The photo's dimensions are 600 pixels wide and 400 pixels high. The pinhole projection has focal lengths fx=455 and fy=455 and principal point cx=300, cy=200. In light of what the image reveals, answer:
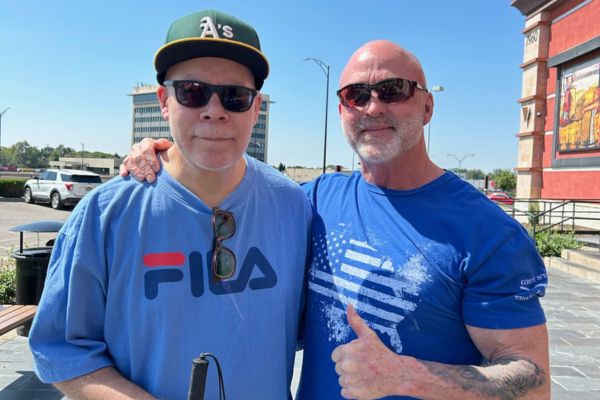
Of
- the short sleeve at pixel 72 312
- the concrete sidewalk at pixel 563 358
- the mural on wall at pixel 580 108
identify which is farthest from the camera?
the mural on wall at pixel 580 108

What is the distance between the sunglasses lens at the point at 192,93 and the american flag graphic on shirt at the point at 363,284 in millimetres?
790

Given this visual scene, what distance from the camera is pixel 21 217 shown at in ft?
52.7

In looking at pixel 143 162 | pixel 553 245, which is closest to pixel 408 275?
pixel 143 162

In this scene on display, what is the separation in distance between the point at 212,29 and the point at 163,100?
349 millimetres

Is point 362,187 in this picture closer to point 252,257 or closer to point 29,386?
point 252,257

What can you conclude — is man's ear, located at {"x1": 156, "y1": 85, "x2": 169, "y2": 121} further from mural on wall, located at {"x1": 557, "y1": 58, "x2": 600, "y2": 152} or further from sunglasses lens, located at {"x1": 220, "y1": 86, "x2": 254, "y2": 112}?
mural on wall, located at {"x1": 557, "y1": 58, "x2": 600, "y2": 152}

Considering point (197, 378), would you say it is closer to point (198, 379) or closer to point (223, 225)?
point (198, 379)

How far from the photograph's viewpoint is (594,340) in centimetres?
556

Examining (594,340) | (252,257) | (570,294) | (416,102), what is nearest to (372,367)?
(252,257)

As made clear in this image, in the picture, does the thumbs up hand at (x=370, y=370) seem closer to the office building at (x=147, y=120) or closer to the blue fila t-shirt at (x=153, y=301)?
the blue fila t-shirt at (x=153, y=301)

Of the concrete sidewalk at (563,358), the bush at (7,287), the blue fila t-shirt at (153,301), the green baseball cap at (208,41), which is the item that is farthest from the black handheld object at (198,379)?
the bush at (7,287)

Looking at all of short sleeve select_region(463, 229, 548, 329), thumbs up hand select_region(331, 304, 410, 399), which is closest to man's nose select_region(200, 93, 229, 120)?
thumbs up hand select_region(331, 304, 410, 399)

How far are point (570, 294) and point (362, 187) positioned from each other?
24.6 feet

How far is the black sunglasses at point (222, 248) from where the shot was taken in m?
1.62
